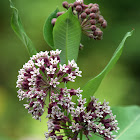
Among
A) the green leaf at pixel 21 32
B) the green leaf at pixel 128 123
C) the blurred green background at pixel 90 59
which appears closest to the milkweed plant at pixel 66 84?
the green leaf at pixel 21 32

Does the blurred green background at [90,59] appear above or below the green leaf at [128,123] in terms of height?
above

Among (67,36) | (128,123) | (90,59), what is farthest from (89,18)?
(90,59)

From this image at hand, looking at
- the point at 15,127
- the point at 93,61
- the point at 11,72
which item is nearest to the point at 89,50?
the point at 93,61

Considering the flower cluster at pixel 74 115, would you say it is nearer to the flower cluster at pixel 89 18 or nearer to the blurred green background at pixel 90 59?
the flower cluster at pixel 89 18

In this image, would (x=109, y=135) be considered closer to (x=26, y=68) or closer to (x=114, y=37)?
(x=26, y=68)

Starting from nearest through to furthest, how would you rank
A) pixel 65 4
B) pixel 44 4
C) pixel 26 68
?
pixel 26 68 → pixel 65 4 → pixel 44 4

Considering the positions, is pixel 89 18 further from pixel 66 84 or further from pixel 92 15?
pixel 66 84

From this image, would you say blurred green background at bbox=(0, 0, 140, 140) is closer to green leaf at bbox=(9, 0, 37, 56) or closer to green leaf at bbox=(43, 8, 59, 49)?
green leaf at bbox=(43, 8, 59, 49)
